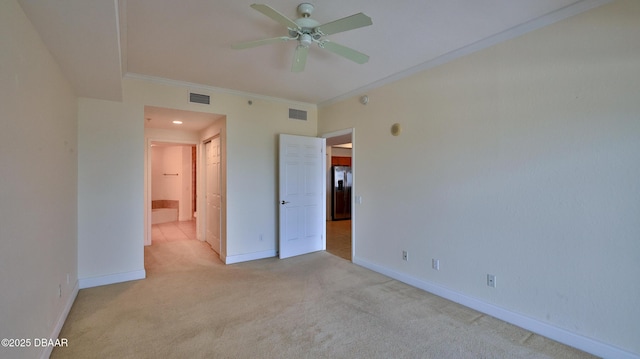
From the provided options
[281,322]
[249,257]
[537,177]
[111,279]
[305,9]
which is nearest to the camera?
[305,9]

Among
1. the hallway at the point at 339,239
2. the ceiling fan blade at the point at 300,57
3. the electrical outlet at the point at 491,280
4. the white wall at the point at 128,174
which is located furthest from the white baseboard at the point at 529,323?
the ceiling fan blade at the point at 300,57

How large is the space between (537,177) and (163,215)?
9028 millimetres

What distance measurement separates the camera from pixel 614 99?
2.06 m

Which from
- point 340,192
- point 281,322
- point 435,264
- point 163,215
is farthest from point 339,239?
point 163,215

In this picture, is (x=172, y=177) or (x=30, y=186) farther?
(x=172, y=177)

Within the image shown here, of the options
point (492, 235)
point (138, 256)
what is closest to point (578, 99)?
point (492, 235)

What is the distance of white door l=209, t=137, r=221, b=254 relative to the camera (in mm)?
4871

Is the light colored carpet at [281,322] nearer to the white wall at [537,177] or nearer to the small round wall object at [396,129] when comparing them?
the white wall at [537,177]

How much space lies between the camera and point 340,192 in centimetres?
835

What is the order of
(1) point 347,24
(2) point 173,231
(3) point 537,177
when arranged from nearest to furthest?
(1) point 347,24, (3) point 537,177, (2) point 173,231

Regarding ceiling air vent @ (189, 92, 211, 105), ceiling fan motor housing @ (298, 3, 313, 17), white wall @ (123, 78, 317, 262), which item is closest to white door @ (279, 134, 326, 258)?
white wall @ (123, 78, 317, 262)

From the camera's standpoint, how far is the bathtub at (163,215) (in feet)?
27.0

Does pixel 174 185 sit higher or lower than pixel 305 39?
lower

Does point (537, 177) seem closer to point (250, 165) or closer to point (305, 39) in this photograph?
point (305, 39)
